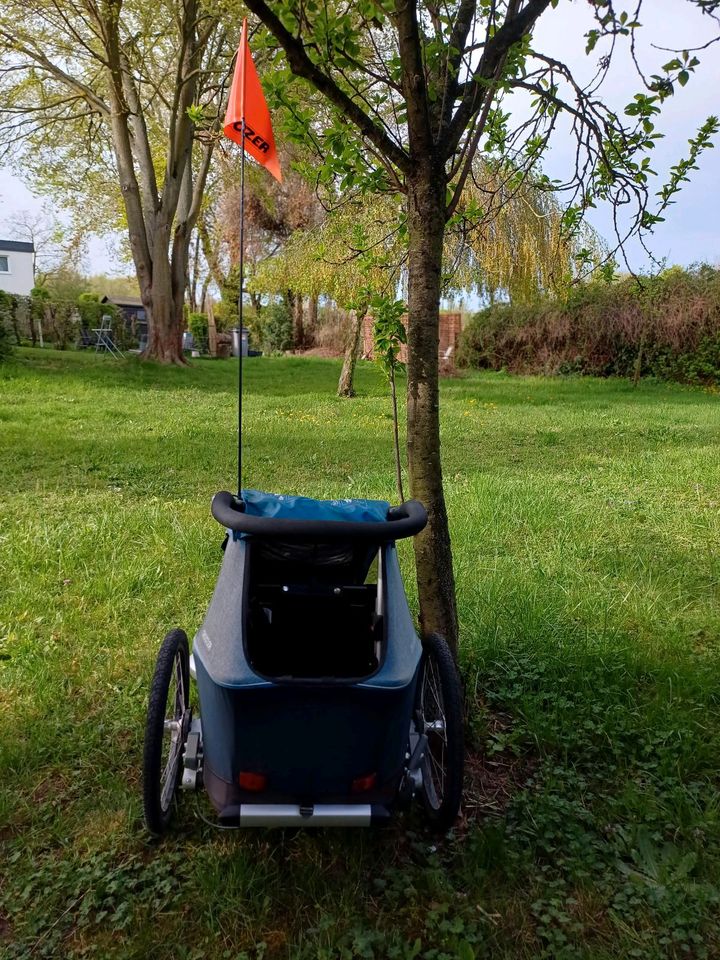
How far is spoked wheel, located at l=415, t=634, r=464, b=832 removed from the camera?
7.37 feet

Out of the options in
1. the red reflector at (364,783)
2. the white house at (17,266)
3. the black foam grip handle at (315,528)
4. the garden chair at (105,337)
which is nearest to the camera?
the black foam grip handle at (315,528)

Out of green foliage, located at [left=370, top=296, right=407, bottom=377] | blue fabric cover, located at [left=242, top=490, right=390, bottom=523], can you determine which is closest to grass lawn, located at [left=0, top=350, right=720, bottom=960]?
blue fabric cover, located at [left=242, top=490, right=390, bottom=523]

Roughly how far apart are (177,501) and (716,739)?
4479 mm

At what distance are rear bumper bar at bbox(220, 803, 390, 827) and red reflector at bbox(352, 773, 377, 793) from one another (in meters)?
0.05

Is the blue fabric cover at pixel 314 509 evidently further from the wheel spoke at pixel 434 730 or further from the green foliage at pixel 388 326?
the green foliage at pixel 388 326

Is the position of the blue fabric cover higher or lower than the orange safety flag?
lower

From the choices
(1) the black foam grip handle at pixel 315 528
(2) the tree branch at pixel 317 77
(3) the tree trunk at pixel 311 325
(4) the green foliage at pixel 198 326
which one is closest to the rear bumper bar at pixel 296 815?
(1) the black foam grip handle at pixel 315 528

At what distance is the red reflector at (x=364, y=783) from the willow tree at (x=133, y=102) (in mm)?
15535

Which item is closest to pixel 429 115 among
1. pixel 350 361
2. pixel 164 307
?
pixel 350 361

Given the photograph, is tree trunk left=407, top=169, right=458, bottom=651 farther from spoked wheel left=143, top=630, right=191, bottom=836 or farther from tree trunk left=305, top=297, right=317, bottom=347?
tree trunk left=305, top=297, right=317, bottom=347

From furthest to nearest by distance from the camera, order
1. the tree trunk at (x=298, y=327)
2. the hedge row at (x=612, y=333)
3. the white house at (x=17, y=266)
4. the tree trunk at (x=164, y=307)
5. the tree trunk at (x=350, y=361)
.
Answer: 1. the white house at (x=17, y=266)
2. the tree trunk at (x=298, y=327)
3. the hedge row at (x=612, y=333)
4. the tree trunk at (x=164, y=307)
5. the tree trunk at (x=350, y=361)

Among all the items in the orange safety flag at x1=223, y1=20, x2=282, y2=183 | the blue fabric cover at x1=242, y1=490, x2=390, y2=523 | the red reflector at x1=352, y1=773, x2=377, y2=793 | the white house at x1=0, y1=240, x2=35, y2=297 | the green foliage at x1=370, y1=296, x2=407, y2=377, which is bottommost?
the red reflector at x1=352, y1=773, x2=377, y2=793

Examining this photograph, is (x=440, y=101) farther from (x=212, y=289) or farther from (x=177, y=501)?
(x=212, y=289)

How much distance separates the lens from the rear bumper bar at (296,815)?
1999 mm
